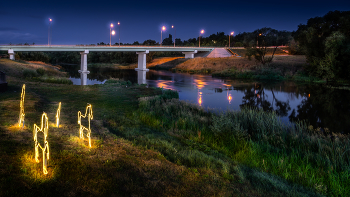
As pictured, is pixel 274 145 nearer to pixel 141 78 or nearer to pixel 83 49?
pixel 141 78

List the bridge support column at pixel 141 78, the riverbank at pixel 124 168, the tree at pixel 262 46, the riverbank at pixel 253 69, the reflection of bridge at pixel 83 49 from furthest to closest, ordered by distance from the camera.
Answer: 1. the tree at pixel 262 46
2. the reflection of bridge at pixel 83 49
3. the riverbank at pixel 253 69
4. the bridge support column at pixel 141 78
5. the riverbank at pixel 124 168

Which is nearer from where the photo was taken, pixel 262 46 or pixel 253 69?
pixel 253 69

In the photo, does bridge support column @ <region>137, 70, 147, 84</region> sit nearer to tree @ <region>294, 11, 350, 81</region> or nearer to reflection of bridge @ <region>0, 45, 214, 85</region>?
reflection of bridge @ <region>0, 45, 214, 85</region>

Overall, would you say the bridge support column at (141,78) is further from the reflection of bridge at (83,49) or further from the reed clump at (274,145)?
the reed clump at (274,145)

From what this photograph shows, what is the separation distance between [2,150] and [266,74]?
53406 mm

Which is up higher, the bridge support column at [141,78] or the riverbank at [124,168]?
the bridge support column at [141,78]

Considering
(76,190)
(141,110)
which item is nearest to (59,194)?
(76,190)

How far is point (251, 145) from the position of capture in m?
10.5

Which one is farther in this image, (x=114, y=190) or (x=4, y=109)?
(x=4, y=109)

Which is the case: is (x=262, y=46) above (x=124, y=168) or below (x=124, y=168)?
above

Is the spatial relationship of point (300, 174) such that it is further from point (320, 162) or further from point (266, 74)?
point (266, 74)

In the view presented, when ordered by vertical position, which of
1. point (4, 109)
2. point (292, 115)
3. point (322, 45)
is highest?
point (322, 45)

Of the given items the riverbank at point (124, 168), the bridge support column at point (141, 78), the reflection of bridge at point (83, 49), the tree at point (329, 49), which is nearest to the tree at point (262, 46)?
the tree at point (329, 49)

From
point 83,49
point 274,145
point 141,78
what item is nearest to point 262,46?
point 141,78
